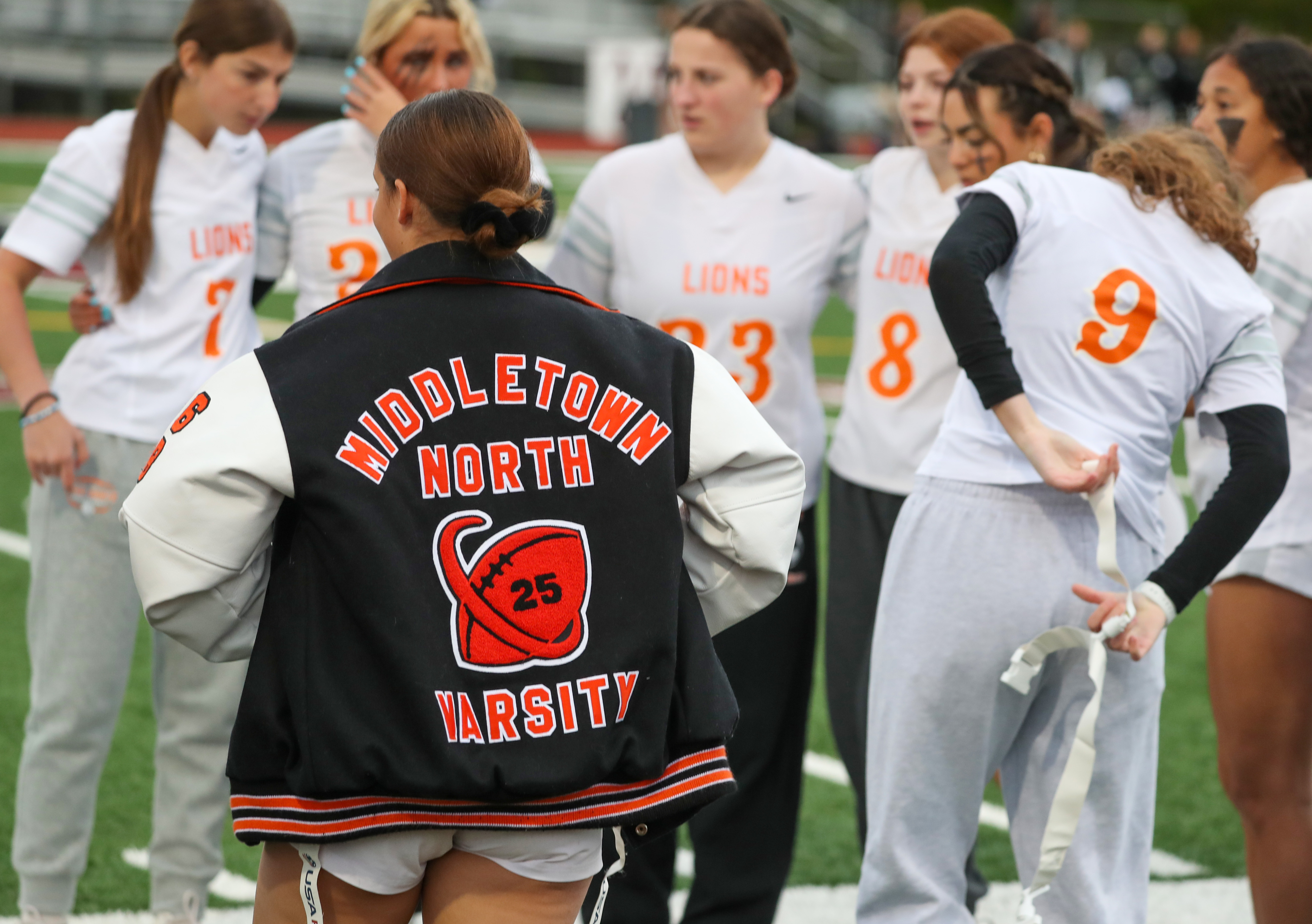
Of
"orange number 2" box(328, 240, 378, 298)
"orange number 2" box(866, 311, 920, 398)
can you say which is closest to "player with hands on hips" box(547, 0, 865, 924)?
"orange number 2" box(866, 311, 920, 398)

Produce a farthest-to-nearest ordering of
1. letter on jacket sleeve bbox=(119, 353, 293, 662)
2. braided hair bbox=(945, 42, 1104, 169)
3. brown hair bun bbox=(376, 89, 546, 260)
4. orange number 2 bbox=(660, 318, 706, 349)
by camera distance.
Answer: orange number 2 bbox=(660, 318, 706, 349) < braided hair bbox=(945, 42, 1104, 169) < brown hair bun bbox=(376, 89, 546, 260) < letter on jacket sleeve bbox=(119, 353, 293, 662)

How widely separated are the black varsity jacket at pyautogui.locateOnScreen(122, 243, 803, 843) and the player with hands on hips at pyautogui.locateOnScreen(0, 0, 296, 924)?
132 cm

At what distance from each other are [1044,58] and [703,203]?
2.77ft

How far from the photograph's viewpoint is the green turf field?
12.9 feet

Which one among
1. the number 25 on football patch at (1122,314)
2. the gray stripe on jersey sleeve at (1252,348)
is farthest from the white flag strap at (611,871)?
the gray stripe on jersey sleeve at (1252,348)

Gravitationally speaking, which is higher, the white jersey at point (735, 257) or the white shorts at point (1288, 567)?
the white jersey at point (735, 257)

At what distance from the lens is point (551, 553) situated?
1.96 m

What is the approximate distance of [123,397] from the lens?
3293 millimetres

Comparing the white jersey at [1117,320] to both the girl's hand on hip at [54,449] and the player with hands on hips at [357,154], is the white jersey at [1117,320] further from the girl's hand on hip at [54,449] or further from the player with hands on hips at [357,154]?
the girl's hand on hip at [54,449]

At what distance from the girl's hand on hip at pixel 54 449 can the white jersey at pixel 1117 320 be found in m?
1.85

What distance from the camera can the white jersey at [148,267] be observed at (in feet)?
10.6

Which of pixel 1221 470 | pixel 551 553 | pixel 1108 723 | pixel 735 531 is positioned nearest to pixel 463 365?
pixel 551 553

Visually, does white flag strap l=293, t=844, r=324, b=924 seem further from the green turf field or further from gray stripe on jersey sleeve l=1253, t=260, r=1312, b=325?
gray stripe on jersey sleeve l=1253, t=260, r=1312, b=325

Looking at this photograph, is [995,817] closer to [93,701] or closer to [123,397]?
[93,701]
